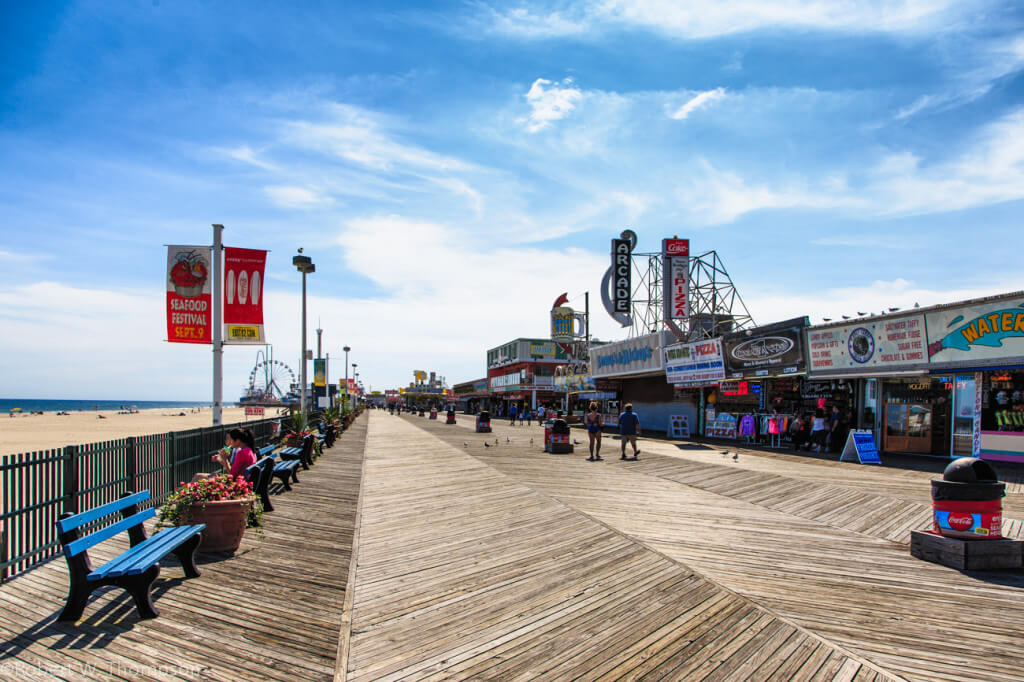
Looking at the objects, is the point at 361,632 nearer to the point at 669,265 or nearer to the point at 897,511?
the point at 897,511

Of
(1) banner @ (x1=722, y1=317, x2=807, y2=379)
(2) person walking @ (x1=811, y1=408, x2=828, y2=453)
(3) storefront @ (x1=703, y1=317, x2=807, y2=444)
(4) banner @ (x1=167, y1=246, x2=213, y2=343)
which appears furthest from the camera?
(3) storefront @ (x1=703, y1=317, x2=807, y2=444)

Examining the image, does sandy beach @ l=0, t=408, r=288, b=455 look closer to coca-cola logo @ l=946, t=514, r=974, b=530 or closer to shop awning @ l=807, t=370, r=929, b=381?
coca-cola logo @ l=946, t=514, r=974, b=530

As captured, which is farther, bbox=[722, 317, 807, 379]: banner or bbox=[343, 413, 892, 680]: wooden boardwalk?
bbox=[722, 317, 807, 379]: banner

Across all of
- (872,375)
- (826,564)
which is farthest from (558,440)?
(826,564)

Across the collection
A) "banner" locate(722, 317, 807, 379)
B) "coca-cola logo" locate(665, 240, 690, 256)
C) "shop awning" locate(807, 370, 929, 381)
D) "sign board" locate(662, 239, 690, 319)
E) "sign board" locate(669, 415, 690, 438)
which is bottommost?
"sign board" locate(669, 415, 690, 438)

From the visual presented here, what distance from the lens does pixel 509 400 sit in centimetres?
6750

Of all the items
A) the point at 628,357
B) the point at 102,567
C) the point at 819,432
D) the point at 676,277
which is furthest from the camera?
the point at 628,357

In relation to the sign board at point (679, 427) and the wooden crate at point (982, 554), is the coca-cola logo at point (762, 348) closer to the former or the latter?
the sign board at point (679, 427)

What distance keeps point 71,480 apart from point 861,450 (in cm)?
1679

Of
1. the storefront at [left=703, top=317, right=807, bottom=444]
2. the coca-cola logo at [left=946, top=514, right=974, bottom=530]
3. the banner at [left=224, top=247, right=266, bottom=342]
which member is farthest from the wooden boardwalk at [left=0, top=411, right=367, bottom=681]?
the storefront at [left=703, top=317, right=807, bottom=444]

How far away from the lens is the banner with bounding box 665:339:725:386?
78.5 feet

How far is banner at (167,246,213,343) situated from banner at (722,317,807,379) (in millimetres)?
18053

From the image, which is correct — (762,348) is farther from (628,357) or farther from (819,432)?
(628,357)

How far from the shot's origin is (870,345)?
17.3 meters
